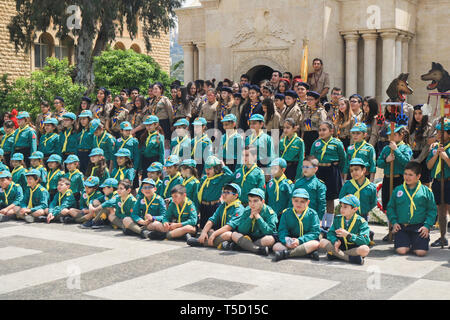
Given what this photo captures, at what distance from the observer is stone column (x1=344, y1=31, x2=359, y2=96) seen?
61.2ft

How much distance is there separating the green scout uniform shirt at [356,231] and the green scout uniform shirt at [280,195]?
1341mm

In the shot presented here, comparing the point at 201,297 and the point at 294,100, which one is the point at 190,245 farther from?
the point at 294,100

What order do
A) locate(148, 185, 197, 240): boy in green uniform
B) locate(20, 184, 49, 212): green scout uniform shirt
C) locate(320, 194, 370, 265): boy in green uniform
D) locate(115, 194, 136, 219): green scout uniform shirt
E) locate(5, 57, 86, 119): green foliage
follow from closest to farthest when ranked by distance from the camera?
locate(320, 194, 370, 265): boy in green uniform
locate(148, 185, 197, 240): boy in green uniform
locate(115, 194, 136, 219): green scout uniform shirt
locate(20, 184, 49, 212): green scout uniform shirt
locate(5, 57, 86, 119): green foliage

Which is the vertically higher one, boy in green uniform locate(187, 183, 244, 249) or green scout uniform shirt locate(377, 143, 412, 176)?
green scout uniform shirt locate(377, 143, 412, 176)

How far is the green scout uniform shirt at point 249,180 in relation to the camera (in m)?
10.1

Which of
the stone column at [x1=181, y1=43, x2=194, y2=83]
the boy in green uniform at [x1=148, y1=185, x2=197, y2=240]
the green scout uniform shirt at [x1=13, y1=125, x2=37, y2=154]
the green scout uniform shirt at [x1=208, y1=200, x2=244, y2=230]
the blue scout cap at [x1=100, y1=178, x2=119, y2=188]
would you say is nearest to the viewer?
the green scout uniform shirt at [x1=208, y1=200, x2=244, y2=230]

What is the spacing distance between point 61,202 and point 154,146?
2.09 m

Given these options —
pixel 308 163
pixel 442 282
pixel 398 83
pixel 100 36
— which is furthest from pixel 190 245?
pixel 100 36

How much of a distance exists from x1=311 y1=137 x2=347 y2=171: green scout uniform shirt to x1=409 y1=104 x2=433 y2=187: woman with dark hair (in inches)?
45.8

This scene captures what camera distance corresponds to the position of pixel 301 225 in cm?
863

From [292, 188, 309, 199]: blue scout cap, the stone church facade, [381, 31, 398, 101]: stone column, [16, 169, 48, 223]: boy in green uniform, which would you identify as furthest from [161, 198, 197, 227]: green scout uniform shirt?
[381, 31, 398, 101]: stone column

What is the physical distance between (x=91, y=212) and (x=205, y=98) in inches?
183

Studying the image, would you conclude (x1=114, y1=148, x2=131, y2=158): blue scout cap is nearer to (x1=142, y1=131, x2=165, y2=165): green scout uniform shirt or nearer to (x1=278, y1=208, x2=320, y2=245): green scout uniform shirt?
(x1=142, y1=131, x2=165, y2=165): green scout uniform shirt

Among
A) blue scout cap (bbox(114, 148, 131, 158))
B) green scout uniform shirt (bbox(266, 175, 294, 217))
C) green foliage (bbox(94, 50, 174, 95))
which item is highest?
green foliage (bbox(94, 50, 174, 95))
